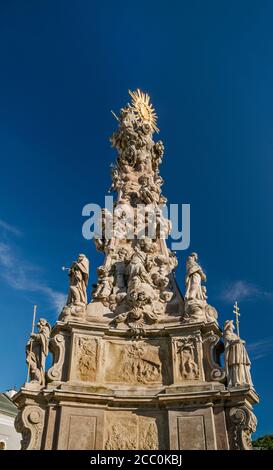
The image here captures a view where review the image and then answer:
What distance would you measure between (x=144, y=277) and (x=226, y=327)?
9.78 feet

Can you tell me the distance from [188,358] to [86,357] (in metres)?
2.73

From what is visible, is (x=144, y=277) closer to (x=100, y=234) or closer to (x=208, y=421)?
(x=100, y=234)

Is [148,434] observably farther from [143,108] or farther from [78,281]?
[143,108]

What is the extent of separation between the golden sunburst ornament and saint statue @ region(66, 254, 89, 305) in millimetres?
9236

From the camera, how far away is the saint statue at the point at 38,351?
37.6 feet

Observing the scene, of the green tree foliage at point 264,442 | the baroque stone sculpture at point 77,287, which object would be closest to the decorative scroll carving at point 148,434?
the baroque stone sculpture at point 77,287

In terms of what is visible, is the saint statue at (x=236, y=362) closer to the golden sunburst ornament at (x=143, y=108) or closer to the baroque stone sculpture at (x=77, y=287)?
the baroque stone sculpture at (x=77, y=287)

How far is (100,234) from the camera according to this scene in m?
15.9

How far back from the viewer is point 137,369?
470 inches

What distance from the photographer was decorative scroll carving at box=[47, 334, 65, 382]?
38.0ft

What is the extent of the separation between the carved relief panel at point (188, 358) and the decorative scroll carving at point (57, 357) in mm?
3033

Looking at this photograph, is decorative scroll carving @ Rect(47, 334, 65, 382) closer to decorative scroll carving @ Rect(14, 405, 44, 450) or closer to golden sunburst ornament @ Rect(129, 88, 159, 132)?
decorative scroll carving @ Rect(14, 405, 44, 450)

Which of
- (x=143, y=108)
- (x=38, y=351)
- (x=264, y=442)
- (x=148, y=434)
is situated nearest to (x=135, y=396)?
(x=148, y=434)
